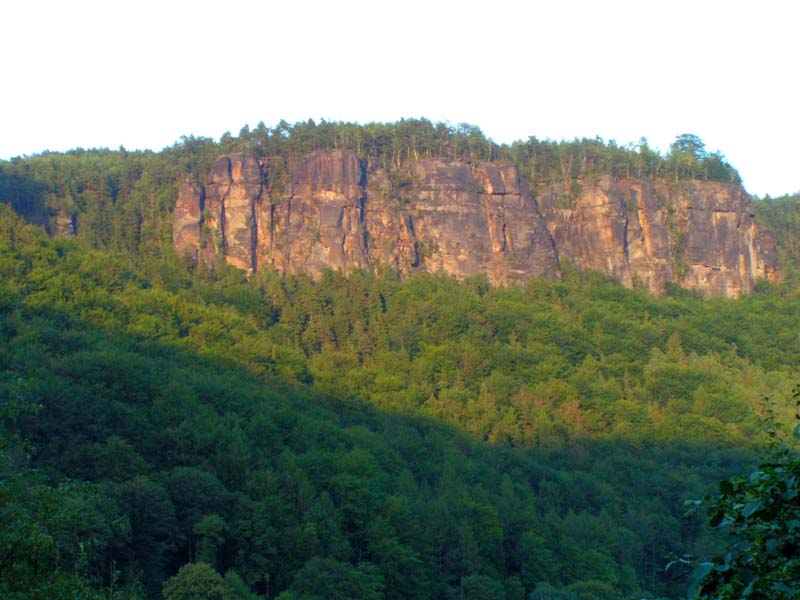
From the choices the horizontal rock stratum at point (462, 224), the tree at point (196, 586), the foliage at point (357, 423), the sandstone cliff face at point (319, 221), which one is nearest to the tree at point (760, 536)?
the foliage at point (357, 423)

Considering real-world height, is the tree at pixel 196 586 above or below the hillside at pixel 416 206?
below

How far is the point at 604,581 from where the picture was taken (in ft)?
152

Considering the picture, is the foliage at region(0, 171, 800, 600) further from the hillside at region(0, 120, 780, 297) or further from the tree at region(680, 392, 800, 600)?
the hillside at region(0, 120, 780, 297)

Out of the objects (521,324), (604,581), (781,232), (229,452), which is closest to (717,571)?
(604,581)

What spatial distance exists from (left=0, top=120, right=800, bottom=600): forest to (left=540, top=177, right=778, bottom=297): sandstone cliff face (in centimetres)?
363

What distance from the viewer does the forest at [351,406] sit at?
3803 centimetres

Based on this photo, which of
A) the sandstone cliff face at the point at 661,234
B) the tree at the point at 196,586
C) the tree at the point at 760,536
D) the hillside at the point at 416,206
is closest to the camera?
the tree at the point at 760,536

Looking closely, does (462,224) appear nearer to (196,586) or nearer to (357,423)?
(357,423)

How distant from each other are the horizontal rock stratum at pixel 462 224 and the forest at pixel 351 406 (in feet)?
10.2

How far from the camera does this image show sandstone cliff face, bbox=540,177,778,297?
378ft

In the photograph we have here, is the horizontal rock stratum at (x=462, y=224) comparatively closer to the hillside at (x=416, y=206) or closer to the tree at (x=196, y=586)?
the hillside at (x=416, y=206)

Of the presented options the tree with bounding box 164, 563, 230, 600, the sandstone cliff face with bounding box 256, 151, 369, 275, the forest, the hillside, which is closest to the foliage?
the forest

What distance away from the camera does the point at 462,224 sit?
4373 inches

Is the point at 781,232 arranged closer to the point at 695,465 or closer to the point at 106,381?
the point at 695,465
